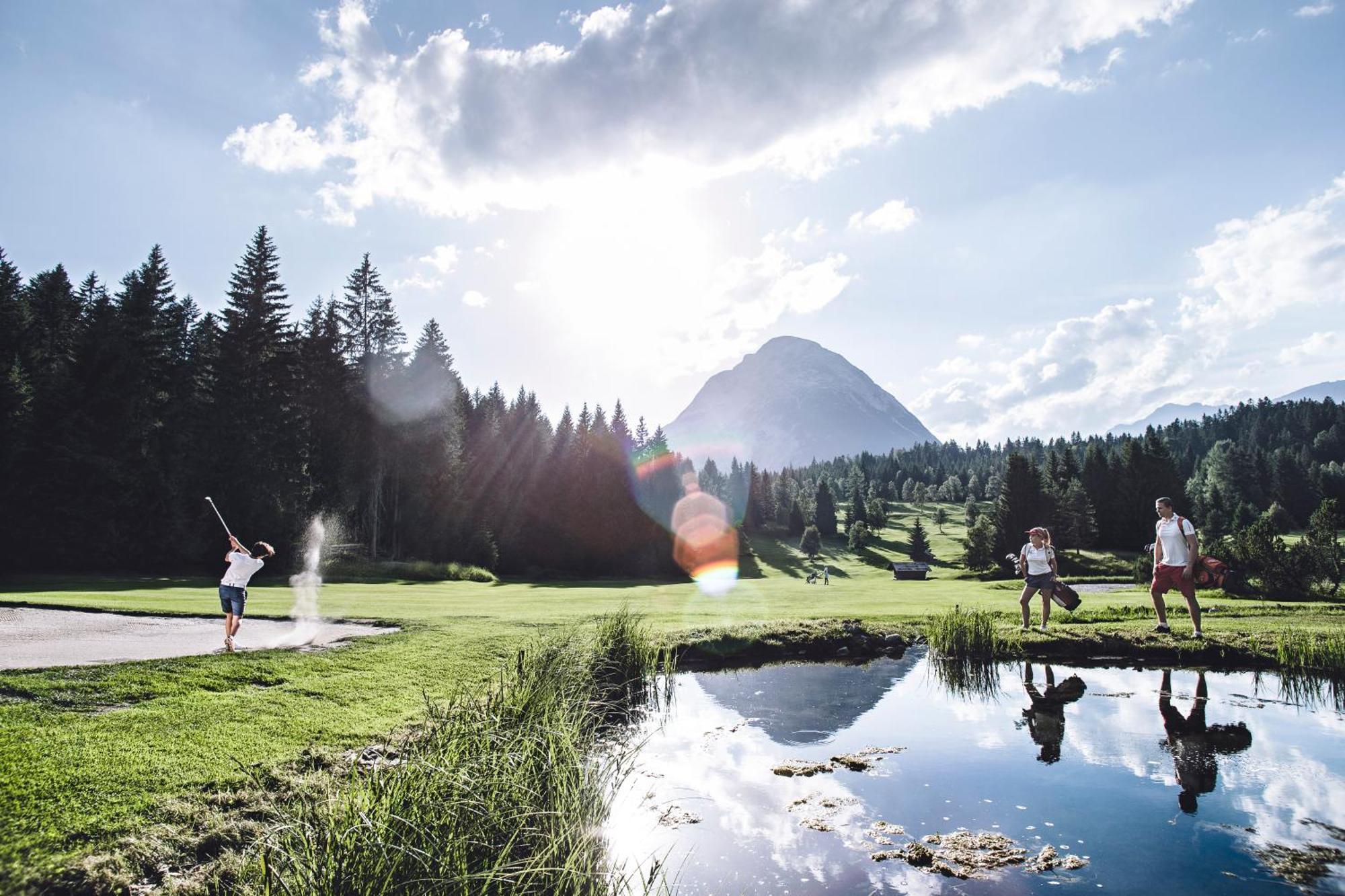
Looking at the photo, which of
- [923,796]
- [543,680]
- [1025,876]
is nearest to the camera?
[1025,876]

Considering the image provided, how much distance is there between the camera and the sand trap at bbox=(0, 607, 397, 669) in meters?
10.6

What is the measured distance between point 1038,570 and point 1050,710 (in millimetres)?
5511

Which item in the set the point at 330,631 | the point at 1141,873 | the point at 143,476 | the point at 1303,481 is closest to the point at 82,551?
the point at 143,476

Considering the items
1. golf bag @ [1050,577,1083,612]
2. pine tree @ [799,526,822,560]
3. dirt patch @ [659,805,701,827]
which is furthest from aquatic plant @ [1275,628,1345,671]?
pine tree @ [799,526,822,560]

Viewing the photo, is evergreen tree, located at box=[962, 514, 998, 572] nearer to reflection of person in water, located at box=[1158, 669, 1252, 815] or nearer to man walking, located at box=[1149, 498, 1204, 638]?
man walking, located at box=[1149, 498, 1204, 638]

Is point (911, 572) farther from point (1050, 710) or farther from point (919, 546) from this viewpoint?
point (1050, 710)

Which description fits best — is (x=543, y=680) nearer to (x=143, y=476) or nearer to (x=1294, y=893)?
(x=1294, y=893)

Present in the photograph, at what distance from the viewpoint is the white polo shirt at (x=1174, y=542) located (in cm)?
1318

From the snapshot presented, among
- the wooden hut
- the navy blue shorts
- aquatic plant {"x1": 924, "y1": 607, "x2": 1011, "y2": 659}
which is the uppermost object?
the navy blue shorts

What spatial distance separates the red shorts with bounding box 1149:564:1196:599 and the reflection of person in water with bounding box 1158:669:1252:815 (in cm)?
324

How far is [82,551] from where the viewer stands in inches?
1451

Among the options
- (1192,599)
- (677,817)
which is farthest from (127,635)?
(1192,599)

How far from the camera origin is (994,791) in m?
7.31

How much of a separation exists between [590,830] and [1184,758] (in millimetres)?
7509
